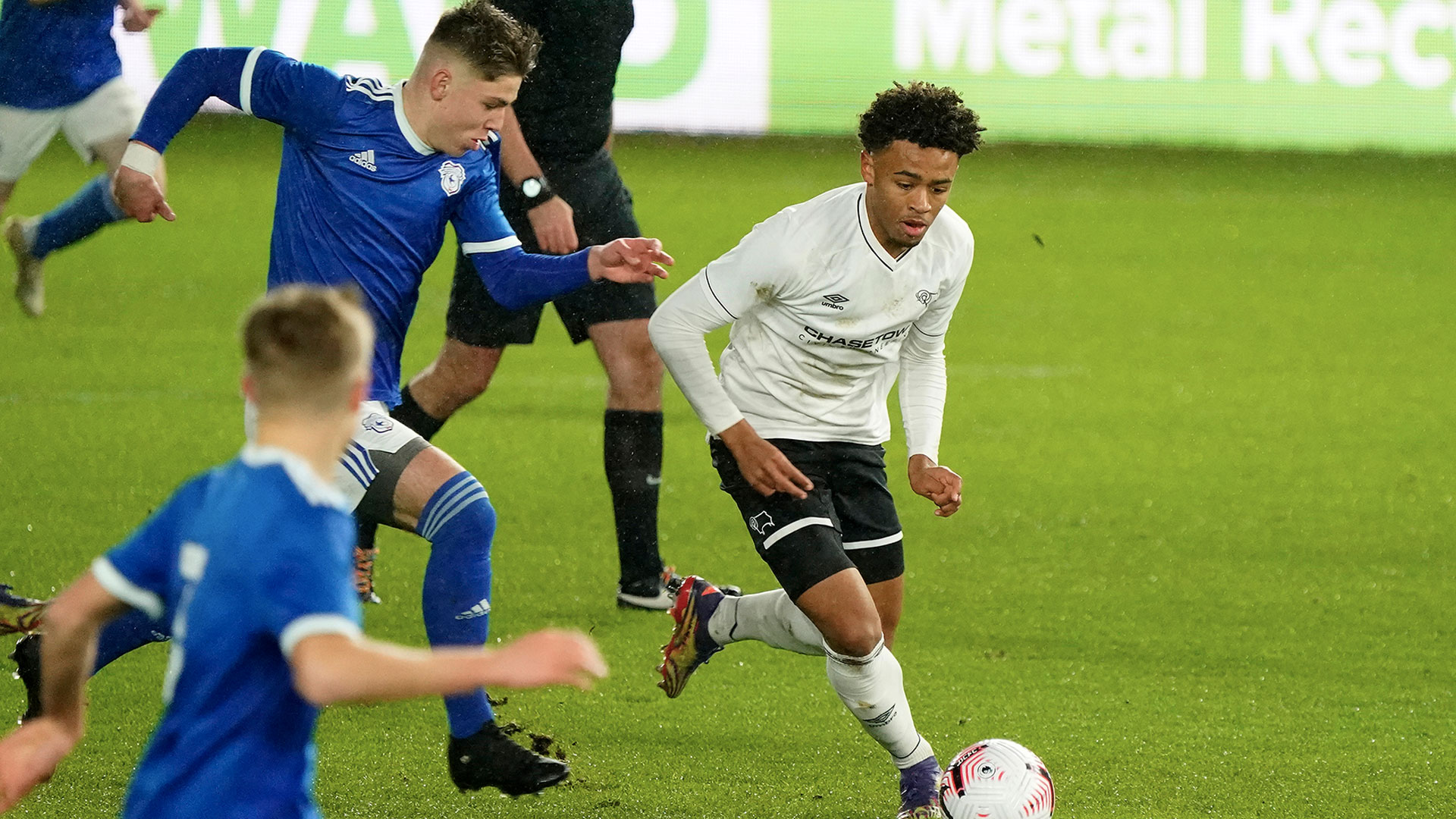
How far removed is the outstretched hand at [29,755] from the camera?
2.28 meters

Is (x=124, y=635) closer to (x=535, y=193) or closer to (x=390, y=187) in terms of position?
(x=390, y=187)

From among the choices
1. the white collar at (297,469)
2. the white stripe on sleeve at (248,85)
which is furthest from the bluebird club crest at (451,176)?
the white collar at (297,469)

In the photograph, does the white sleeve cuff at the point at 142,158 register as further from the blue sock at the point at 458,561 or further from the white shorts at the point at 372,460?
the blue sock at the point at 458,561

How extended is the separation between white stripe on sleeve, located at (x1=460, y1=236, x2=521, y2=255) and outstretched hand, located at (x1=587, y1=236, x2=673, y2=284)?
0.40 meters

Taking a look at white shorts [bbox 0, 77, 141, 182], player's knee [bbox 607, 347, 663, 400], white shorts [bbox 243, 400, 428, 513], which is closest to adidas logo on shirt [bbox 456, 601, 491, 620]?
white shorts [bbox 243, 400, 428, 513]

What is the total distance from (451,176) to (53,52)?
352 cm

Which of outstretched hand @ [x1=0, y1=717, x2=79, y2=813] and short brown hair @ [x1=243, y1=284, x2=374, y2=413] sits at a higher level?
short brown hair @ [x1=243, y1=284, x2=374, y2=413]

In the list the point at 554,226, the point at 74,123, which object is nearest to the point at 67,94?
the point at 74,123

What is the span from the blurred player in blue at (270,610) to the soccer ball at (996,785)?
165 centimetres

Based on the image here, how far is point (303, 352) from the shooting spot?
212 cm

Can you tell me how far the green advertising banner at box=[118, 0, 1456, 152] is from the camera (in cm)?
1605

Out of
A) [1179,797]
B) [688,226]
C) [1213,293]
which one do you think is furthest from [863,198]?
[688,226]

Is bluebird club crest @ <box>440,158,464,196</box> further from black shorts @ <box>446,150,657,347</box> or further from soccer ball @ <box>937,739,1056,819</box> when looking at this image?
soccer ball @ <box>937,739,1056,819</box>

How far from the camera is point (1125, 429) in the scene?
26.4 ft
